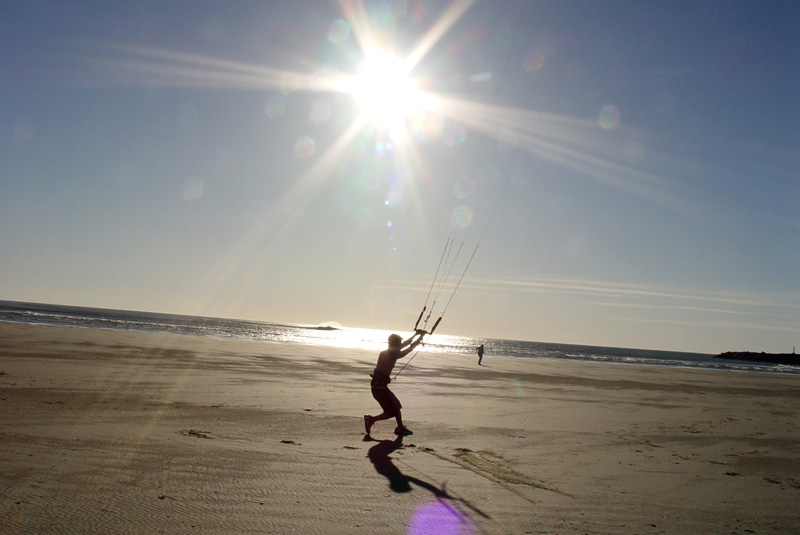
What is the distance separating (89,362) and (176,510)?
1524 cm

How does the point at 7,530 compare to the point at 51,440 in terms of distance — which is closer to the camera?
the point at 7,530

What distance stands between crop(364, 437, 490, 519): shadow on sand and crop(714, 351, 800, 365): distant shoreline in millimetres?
131093

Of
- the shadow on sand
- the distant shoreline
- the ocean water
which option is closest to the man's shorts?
the shadow on sand

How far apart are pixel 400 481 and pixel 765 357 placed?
138916 millimetres

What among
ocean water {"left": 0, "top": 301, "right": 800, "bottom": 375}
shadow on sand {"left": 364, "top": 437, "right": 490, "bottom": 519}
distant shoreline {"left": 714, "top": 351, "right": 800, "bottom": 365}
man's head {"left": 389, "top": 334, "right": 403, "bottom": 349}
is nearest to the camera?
shadow on sand {"left": 364, "top": 437, "right": 490, "bottom": 519}

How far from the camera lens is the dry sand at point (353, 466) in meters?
4.55

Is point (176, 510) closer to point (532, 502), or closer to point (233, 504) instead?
point (233, 504)

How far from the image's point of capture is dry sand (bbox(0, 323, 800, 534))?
14.9 ft

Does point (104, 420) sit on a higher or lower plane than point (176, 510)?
higher

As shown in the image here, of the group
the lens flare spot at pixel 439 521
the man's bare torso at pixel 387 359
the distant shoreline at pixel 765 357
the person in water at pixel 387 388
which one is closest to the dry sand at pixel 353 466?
the lens flare spot at pixel 439 521

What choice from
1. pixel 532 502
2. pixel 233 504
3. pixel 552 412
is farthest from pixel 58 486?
pixel 552 412

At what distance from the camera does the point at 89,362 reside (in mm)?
17125

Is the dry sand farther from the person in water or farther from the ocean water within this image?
the ocean water

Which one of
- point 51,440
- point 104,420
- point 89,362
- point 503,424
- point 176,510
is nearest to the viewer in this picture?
point 176,510
